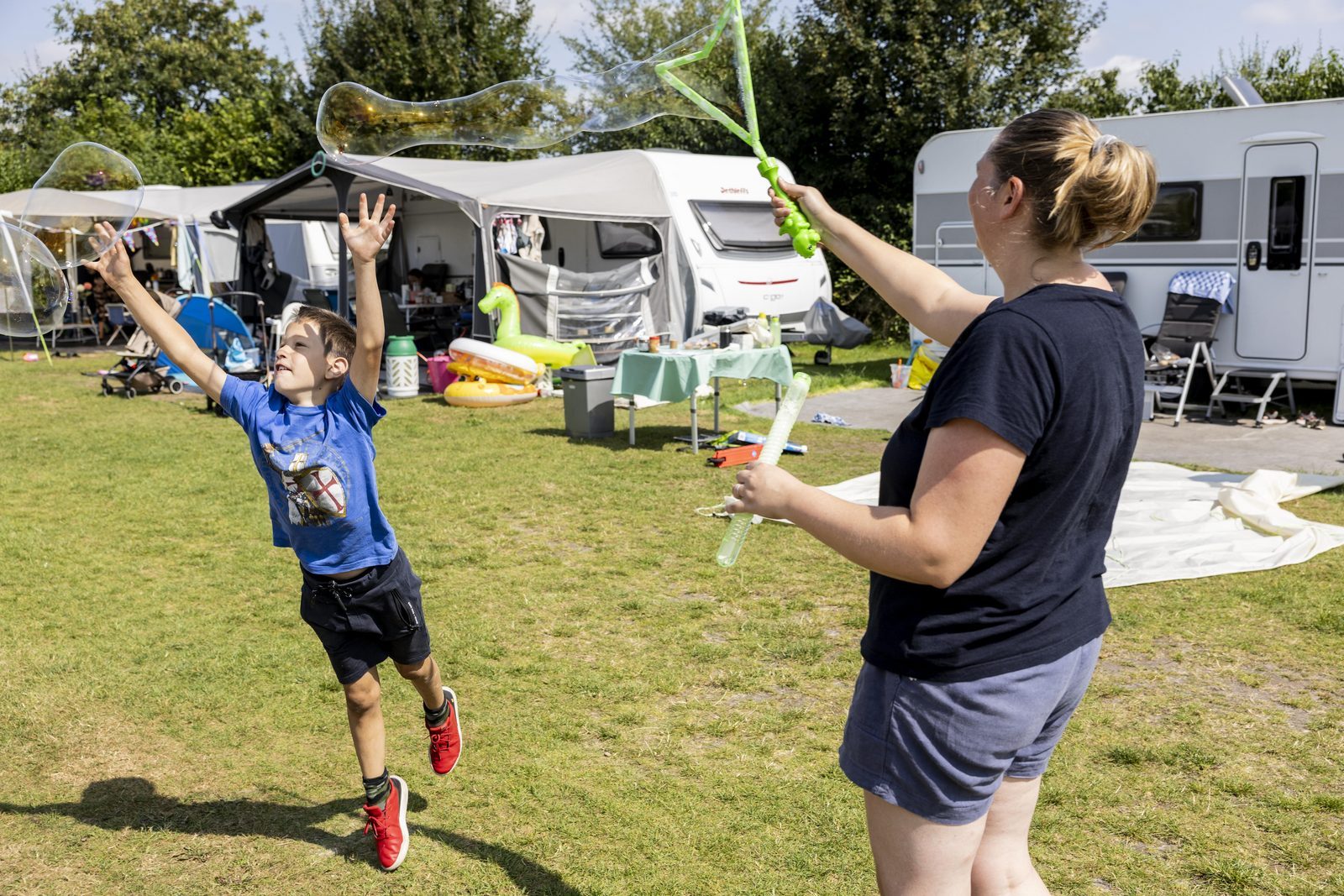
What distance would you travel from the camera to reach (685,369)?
9195mm

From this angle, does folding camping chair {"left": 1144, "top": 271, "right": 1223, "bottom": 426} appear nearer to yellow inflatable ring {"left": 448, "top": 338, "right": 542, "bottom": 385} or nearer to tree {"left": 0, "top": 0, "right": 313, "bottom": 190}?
yellow inflatable ring {"left": 448, "top": 338, "right": 542, "bottom": 385}

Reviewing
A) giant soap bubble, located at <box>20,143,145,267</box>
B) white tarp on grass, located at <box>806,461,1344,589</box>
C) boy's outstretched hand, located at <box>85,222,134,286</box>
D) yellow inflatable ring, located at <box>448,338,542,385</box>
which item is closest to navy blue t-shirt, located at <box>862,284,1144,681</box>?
boy's outstretched hand, located at <box>85,222,134,286</box>

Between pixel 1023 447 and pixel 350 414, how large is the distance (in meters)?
2.04

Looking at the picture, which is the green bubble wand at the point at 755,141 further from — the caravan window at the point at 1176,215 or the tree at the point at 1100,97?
the tree at the point at 1100,97

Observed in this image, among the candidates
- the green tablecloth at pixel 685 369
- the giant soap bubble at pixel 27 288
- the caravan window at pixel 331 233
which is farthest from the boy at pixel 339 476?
the caravan window at pixel 331 233

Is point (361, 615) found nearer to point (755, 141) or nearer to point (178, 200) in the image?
Answer: point (755, 141)

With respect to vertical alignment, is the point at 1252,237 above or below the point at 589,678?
above

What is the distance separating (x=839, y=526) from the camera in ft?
5.55

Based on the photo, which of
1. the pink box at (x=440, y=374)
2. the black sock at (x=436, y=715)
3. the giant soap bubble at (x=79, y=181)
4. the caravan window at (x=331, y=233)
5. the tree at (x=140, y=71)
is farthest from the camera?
the tree at (x=140, y=71)

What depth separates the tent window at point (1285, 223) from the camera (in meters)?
10.5

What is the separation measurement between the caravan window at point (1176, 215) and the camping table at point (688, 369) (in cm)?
467

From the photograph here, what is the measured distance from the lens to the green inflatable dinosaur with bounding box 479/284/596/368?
43.8 feet

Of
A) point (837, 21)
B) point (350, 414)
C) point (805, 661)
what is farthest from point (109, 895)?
point (837, 21)

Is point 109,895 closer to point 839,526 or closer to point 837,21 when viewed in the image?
point 839,526
